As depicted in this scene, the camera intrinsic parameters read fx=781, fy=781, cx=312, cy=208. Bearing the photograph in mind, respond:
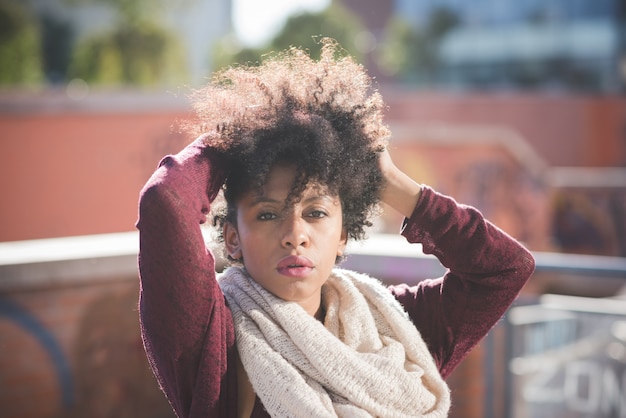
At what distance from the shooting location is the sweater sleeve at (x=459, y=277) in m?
1.98

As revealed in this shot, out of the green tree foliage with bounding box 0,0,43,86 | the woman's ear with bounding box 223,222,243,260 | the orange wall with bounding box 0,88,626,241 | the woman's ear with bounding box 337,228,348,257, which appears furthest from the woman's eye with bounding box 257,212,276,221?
the green tree foliage with bounding box 0,0,43,86

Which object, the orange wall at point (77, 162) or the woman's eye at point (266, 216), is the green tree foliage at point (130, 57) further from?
the woman's eye at point (266, 216)

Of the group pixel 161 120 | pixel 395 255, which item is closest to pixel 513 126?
pixel 161 120

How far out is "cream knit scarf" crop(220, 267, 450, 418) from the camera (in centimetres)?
171

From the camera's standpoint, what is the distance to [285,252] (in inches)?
69.7

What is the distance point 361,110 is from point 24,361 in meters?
2.62

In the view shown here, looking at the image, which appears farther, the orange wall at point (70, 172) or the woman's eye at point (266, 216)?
the orange wall at point (70, 172)

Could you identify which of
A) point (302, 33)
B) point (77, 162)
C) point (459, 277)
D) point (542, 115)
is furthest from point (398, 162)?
point (459, 277)

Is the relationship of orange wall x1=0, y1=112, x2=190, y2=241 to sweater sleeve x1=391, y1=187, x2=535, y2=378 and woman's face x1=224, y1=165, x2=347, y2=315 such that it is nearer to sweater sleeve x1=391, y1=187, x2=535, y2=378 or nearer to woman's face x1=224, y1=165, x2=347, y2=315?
sweater sleeve x1=391, y1=187, x2=535, y2=378

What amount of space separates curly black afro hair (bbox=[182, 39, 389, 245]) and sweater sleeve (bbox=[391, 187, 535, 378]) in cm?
18

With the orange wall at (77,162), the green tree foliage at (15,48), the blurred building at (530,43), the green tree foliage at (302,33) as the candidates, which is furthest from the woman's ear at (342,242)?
the blurred building at (530,43)

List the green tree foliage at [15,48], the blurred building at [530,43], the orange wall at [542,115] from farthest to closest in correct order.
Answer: the blurred building at [530,43] < the orange wall at [542,115] < the green tree foliage at [15,48]

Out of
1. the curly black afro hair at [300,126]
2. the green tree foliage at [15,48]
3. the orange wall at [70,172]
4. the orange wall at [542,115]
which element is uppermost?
the green tree foliage at [15,48]

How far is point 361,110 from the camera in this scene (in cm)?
186
